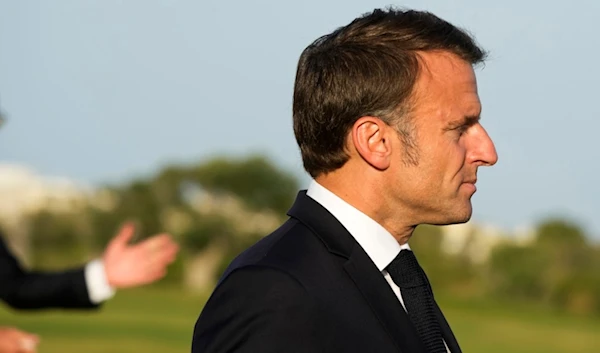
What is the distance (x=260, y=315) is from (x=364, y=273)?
0.34 meters

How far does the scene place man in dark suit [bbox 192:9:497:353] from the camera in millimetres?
2734

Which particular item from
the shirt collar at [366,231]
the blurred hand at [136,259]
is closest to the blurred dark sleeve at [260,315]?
the shirt collar at [366,231]

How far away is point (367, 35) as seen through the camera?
2984 millimetres

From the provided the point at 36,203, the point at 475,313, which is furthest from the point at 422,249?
the point at 36,203

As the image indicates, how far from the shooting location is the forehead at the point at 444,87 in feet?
9.53

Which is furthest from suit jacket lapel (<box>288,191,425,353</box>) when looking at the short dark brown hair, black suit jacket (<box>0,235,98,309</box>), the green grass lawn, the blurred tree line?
the blurred tree line

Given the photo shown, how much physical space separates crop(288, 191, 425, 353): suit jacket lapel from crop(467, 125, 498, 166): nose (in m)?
0.41

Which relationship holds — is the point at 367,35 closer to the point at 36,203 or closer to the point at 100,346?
the point at 100,346

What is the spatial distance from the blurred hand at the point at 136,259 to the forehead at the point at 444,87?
258 cm

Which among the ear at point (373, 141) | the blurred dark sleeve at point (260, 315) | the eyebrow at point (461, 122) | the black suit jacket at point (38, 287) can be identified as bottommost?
the blurred dark sleeve at point (260, 315)

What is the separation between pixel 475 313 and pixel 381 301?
26981 mm

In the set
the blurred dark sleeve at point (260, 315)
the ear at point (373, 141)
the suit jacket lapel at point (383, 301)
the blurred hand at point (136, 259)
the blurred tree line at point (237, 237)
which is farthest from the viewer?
the blurred tree line at point (237, 237)

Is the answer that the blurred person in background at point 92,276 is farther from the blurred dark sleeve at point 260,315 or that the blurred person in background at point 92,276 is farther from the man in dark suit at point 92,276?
the blurred dark sleeve at point 260,315

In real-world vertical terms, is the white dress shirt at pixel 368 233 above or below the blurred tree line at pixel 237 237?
below
